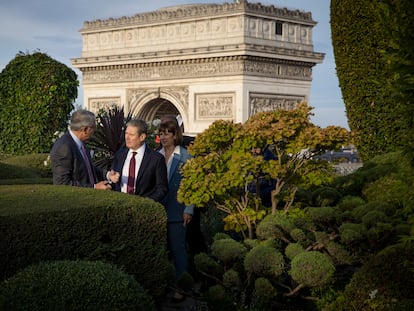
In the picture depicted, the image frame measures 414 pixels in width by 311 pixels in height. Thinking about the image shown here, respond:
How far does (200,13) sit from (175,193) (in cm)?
3094

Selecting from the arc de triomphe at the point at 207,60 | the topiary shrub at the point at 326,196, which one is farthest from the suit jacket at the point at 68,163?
the arc de triomphe at the point at 207,60

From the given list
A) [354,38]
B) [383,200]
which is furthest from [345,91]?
[383,200]

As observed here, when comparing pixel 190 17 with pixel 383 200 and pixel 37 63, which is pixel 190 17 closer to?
pixel 37 63

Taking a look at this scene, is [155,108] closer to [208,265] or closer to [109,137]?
[109,137]

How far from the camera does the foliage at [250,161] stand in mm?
7316

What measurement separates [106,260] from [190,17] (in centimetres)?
3330

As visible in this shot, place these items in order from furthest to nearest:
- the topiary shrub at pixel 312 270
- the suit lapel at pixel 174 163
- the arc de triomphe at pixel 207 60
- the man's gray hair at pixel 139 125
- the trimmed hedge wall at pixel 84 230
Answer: the arc de triomphe at pixel 207 60, the suit lapel at pixel 174 163, the man's gray hair at pixel 139 125, the topiary shrub at pixel 312 270, the trimmed hedge wall at pixel 84 230

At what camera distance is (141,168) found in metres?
7.11

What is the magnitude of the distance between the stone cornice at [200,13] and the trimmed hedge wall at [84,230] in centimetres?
3129

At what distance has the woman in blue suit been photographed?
747 cm

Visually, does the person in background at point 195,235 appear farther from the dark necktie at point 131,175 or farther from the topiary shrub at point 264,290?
the topiary shrub at point 264,290

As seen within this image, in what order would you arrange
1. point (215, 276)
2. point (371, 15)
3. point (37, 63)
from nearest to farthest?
1. point (215, 276)
2. point (371, 15)
3. point (37, 63)

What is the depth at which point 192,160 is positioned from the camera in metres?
7.39

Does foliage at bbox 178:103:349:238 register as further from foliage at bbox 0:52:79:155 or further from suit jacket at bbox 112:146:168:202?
foliage at bbox 0:52:79:155
